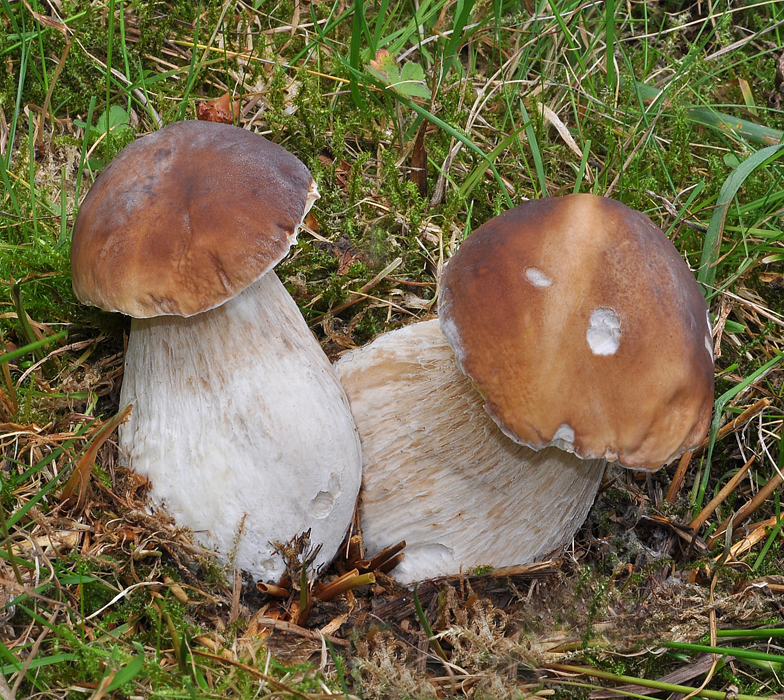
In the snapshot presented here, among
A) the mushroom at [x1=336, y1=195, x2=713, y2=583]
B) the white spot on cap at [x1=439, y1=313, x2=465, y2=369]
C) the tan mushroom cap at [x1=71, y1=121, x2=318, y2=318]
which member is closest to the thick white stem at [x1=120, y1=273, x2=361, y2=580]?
the tan mushroom cap at [x1=71, y1=121, x2=318, y2=318]

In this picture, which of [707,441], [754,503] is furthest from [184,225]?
[754,503]

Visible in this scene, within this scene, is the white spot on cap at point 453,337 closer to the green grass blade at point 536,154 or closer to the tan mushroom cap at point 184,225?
the tan mushroom cap at point 184,225

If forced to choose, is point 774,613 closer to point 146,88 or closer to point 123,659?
point 123,659

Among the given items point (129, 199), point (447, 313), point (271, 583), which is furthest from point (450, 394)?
point (129, 199)

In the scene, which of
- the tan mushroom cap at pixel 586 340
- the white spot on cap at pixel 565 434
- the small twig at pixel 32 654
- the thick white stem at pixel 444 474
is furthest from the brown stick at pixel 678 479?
the small twig at pixel 32 654

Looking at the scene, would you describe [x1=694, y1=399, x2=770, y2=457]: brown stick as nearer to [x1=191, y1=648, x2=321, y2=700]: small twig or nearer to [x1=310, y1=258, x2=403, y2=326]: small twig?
[x1=310, y1=258, x2=403, y2=326]: small twig
